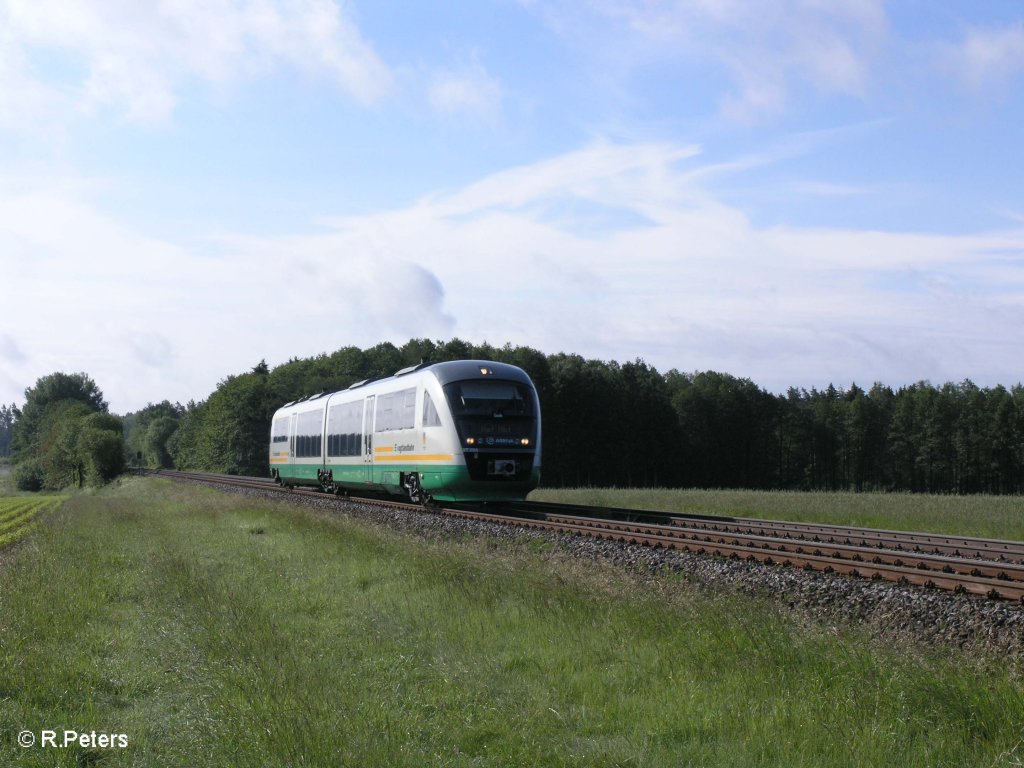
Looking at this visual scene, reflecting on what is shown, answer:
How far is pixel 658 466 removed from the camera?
96.6 m

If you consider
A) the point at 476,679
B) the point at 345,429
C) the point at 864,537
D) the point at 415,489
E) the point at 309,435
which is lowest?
the point at 476,679

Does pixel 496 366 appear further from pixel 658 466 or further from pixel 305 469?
pixel 658 466

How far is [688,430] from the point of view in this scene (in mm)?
103312

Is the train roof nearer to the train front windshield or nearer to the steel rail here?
the train front windshield

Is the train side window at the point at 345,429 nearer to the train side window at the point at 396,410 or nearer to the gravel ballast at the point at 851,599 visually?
the train side window at the point at 396,410

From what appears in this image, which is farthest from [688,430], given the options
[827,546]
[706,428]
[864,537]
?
[827,546]

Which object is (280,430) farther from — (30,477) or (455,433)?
(30,477)

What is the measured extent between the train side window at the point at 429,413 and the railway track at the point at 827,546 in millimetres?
2153

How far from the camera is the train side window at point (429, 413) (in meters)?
22.5

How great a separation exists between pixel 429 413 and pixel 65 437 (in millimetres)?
84527

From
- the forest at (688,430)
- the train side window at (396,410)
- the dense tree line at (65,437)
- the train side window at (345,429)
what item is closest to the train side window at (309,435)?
the train side window at (345,429)

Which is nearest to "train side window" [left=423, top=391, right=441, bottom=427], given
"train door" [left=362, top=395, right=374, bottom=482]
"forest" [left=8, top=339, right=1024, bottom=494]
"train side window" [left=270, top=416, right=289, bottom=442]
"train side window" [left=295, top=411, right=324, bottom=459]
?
"train door" [left=362, top=395, right=374, bottom=482]

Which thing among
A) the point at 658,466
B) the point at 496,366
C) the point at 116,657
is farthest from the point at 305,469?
the point at 658,466

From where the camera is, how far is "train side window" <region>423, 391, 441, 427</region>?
2252 centimetres
